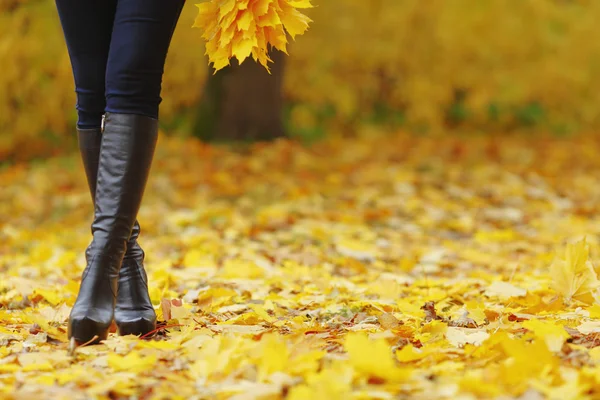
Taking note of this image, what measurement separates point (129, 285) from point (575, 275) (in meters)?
1.25

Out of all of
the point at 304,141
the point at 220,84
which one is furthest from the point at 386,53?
the point at 220,84

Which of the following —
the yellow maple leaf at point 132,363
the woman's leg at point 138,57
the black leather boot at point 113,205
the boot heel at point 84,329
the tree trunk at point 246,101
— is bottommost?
the yellow maple leaf at point 132,363

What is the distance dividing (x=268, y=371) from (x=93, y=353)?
0.46 meters

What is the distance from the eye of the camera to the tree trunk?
6879 mm

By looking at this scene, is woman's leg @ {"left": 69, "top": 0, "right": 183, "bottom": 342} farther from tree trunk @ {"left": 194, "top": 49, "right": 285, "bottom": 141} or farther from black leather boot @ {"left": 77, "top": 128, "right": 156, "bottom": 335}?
tree trunk @ {"left": 194, "top": 49, "right": 285, "bottom": 141}

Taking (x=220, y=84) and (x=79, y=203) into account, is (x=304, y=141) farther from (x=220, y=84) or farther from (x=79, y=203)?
(x=79, y=203)

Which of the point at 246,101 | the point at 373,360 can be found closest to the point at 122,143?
the point at 373,360

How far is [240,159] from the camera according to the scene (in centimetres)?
623

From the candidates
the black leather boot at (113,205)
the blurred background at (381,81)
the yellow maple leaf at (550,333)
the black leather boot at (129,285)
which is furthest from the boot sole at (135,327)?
the blurred background at (381,81)

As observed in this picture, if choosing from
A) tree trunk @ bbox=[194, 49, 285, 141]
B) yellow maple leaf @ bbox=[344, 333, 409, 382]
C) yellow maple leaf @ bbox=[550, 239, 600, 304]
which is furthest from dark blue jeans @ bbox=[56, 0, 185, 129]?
tree trunk @ bbox=[194, 49, 285, 141]

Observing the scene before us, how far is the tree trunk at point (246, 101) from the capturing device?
688cm

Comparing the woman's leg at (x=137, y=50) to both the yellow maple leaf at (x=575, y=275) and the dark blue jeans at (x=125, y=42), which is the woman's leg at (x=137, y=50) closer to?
the dark blue jeans at (x=125, y=42)

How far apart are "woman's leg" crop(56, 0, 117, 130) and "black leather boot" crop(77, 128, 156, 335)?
0.27ft

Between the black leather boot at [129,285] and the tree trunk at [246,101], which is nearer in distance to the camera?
the black leather boot at [129,285]
